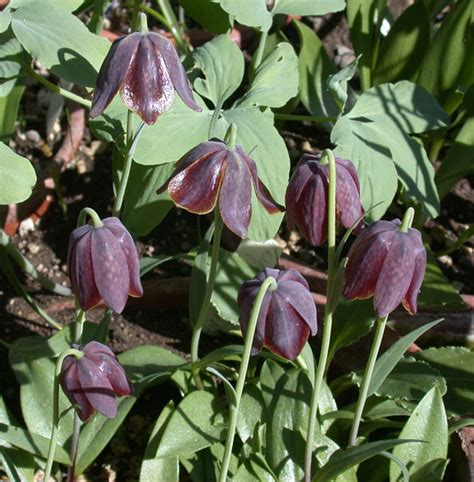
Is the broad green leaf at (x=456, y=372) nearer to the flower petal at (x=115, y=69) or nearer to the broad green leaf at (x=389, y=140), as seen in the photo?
the broad green leaf at (x=389, y=140)

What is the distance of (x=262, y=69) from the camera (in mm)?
1628

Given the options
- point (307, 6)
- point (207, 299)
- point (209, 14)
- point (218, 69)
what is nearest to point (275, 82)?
point (218, 69)

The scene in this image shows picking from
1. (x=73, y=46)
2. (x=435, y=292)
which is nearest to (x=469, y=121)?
(x=435, y=292)

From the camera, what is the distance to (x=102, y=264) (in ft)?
3.76

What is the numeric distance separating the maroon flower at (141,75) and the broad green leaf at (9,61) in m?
0.43

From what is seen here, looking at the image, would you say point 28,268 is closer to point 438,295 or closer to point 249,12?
point 249,12

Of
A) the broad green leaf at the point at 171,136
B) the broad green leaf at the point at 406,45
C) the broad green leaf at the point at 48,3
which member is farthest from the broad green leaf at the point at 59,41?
the broad green leaf at the point at 406,45

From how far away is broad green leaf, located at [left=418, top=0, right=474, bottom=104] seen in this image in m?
1.97

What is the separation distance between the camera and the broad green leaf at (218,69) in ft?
5.24

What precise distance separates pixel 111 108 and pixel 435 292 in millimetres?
703

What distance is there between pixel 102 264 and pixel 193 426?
1.50 ft

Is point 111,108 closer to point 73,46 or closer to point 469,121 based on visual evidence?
point 73,46

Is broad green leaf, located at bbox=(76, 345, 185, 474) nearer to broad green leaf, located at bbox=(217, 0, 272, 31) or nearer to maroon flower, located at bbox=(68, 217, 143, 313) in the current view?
maroon flower, located at bbox=(68, 217, 143, 313)

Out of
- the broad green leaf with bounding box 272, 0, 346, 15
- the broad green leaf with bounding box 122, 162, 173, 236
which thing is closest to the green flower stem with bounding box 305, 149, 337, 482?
the broad green leaf with bounding box 122, 162, 173, 236
